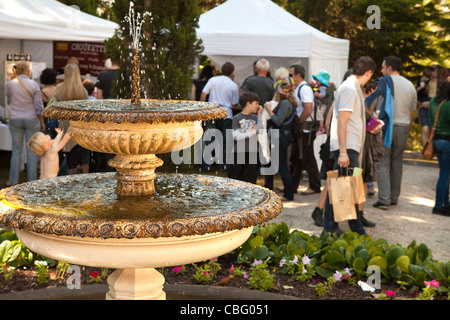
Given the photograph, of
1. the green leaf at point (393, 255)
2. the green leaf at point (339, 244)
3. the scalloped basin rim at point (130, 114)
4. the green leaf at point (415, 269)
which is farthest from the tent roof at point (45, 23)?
the scalloped basin rim at point (130, 114)

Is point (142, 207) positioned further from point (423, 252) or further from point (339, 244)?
point (423, 252)

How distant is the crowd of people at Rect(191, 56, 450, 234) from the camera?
6.61 m

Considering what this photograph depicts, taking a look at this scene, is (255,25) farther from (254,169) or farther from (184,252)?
(184,252)

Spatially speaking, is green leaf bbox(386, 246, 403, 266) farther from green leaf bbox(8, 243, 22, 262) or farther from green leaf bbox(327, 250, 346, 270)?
green leaf bbox(8, 243, 22, 262)

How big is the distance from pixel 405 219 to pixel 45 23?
21.3 feet

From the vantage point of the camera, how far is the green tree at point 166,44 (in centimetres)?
666

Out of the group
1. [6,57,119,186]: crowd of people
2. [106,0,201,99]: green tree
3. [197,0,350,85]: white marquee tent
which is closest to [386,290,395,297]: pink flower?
[106,0,201,99]: green tree

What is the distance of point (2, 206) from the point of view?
125 inches

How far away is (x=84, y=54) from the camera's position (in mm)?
14914

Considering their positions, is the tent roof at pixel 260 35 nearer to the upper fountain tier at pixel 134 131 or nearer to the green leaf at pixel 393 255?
the green leaf at pixel 393 255

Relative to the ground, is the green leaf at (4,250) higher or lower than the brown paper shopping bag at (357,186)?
lower

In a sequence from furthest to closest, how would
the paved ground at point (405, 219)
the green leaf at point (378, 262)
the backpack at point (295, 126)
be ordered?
1. the backpack at point (295, 126)
2. the paved ground at point (405, 219)
3. the green leaf at point (378, 262)

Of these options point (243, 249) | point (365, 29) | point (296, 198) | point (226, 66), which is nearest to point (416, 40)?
point (365, 29)

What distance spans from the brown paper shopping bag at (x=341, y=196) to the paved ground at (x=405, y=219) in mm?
520
